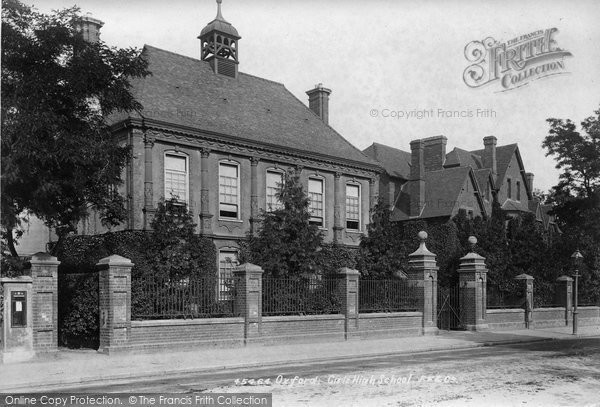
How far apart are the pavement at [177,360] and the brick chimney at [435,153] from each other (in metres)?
22.1

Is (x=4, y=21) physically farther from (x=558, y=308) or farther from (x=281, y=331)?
(x=558, y=308)

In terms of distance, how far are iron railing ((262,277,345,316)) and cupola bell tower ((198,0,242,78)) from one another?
47.7 ft

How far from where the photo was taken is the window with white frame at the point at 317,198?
31156mm

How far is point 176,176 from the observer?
86.2 feet

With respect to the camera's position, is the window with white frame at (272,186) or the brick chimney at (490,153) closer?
the window with white frame at (272,186)

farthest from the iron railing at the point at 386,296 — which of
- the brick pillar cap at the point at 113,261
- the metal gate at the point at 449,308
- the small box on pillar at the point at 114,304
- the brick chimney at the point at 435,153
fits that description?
the brick chimney at the point at 435,153

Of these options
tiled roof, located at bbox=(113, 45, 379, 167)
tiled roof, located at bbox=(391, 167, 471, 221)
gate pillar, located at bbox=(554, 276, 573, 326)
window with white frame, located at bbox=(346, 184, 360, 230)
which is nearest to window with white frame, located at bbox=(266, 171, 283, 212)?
tiled roof, located at bbox=(113, 45, 379, 167)

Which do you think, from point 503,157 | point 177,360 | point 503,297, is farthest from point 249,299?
point 503,157

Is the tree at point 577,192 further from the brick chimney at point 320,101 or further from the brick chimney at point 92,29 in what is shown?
the brick chimney at point 92,29

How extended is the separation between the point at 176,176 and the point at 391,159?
21.4 metres

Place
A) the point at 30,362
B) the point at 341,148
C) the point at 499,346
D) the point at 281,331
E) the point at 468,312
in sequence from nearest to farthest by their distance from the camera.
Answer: the point at 30,362, the point at 281,331, the point at 499,346, the point at 468,312, the point at 341,148

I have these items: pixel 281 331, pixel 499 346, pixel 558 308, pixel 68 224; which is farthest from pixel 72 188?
pixel 558 308

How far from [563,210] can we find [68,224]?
949 inches

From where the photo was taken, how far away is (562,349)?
1861 cm
